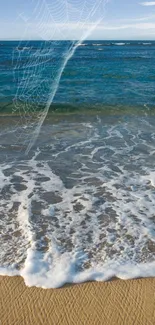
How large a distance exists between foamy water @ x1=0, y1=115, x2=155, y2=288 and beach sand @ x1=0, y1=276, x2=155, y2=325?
0.61 feet

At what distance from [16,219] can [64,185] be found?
221 cm

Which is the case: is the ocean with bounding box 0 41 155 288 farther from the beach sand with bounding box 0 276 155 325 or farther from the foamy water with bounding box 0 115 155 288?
the beach sand with bounding box 0 276 155 325

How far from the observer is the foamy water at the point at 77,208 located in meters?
5.95

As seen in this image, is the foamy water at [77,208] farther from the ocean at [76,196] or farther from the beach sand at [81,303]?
the beach sand at [81,303]

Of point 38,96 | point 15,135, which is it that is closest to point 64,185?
point 15,135

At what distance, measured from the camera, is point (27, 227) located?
710 cm

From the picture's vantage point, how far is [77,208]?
8.00 m

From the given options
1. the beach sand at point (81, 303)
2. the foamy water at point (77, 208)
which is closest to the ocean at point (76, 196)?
the foamy water at point (77, 208)

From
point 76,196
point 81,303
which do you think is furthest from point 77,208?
point 81,303

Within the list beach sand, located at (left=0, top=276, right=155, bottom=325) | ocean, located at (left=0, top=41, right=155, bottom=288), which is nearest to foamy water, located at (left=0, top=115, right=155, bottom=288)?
ocean, located at (left=0, top=41, right=155, bottom=288)

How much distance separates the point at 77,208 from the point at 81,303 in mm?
2942

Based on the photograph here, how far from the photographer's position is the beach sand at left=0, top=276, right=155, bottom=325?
4980 mm

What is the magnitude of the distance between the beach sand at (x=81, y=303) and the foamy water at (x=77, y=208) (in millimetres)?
186

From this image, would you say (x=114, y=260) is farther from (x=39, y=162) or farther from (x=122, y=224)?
(x=39, y=162)
